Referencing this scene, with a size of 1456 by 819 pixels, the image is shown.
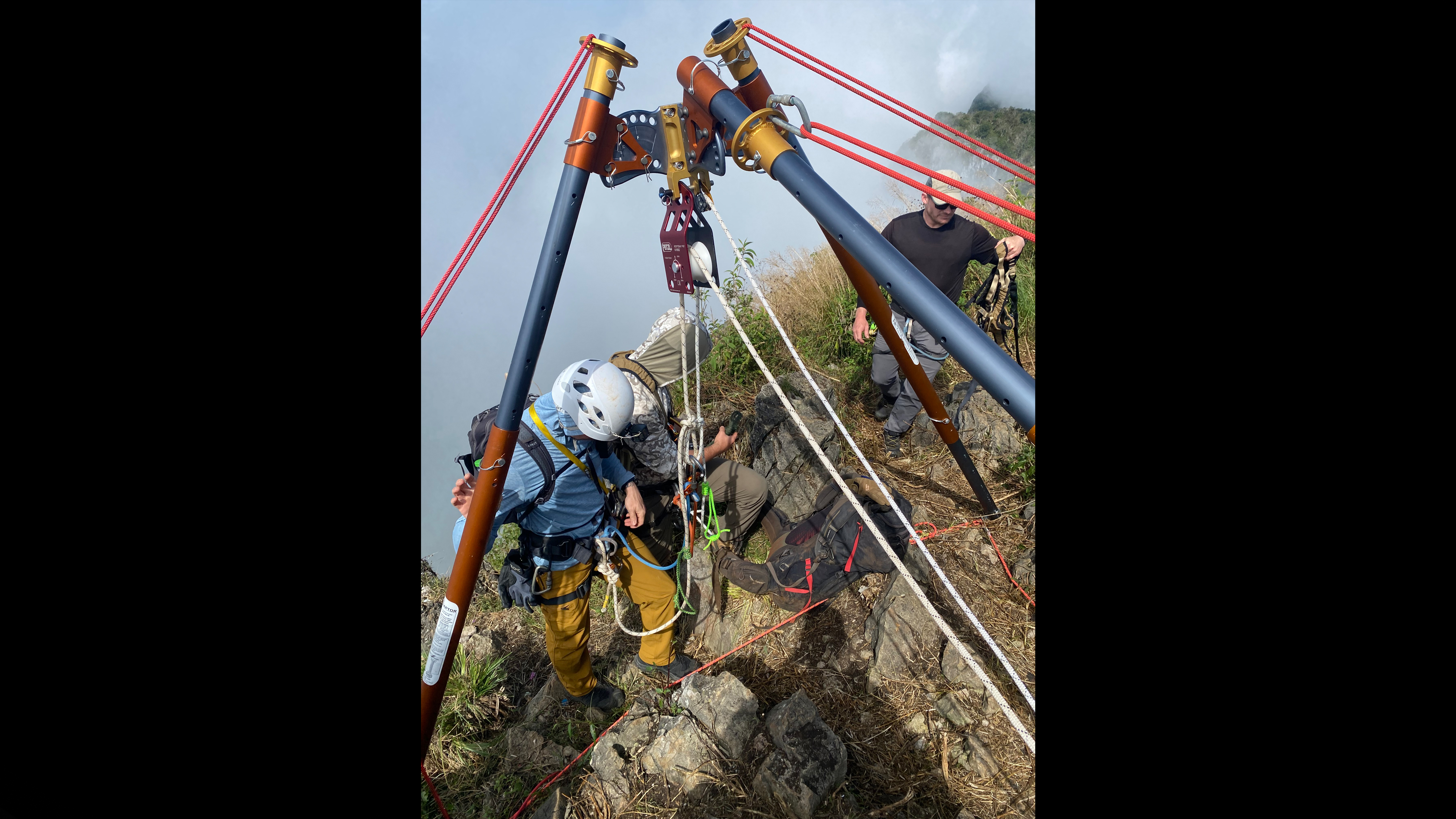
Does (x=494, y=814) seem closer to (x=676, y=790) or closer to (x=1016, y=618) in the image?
(x=676, y=790)

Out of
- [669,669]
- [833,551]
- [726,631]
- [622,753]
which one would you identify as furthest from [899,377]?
[622,753]

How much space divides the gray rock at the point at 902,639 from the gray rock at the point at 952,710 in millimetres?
211

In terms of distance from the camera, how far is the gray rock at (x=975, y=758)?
275 centimetres

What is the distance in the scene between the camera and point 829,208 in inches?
61.9

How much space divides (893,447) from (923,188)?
12.9ft

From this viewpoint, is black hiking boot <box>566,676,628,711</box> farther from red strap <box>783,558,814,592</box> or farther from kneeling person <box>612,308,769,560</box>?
red strap <box>783,558,814,592</box>

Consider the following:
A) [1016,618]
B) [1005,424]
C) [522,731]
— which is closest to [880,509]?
[1016,618]

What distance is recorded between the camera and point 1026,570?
3.66 meters

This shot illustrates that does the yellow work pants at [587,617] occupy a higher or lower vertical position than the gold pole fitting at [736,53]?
lower

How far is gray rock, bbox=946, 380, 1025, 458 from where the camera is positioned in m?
4.70

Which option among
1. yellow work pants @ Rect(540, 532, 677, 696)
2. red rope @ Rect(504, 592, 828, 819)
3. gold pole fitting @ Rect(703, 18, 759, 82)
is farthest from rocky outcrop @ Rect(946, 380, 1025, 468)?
gold pole fitting @ Rect(703, 18, 759, 82)

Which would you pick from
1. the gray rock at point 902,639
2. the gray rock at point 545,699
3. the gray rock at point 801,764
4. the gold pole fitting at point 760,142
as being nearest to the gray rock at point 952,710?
the gray rock at point 902,639

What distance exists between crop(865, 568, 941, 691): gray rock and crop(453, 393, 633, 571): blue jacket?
1792mm

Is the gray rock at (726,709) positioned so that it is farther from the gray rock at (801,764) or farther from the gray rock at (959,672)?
the gray rock at (959,672)
